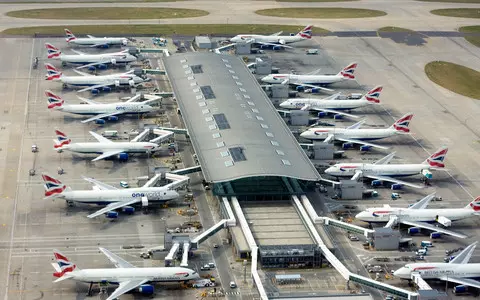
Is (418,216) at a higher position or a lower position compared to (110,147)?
higher

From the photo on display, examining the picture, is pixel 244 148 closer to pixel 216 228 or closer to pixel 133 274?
pixel 216 228

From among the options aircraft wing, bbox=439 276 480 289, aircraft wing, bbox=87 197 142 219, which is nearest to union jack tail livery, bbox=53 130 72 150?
aircraft wing, bbox=87 197 142 219

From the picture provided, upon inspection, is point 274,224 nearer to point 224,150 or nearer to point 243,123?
point 224,150

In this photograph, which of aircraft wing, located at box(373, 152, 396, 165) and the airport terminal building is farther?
aircraft wing, located at box(373, 152, 396, 165)

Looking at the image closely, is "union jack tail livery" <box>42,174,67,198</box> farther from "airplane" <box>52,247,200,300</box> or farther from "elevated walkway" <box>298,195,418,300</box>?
"elevated walkway" <box>298,195,418,300</box>

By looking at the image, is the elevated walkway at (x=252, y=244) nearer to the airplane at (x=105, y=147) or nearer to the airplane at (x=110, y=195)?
the airplane at (x=110, y=195)

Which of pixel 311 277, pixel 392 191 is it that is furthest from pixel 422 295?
pixel 392 191

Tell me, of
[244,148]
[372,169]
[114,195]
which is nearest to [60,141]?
[114,195]
